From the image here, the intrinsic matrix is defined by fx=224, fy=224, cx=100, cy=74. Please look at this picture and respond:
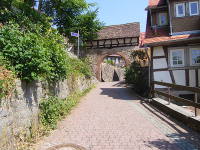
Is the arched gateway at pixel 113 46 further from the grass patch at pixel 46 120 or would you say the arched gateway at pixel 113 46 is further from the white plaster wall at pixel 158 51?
the grass patch at pixel 46 120

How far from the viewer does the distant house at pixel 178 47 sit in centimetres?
1205

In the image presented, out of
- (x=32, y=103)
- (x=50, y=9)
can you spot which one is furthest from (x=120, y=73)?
(x=32, y=103)

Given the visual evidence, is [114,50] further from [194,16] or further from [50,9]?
[194,16]

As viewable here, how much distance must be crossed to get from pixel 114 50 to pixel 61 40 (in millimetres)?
16556

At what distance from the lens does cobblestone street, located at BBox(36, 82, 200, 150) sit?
5.34 m

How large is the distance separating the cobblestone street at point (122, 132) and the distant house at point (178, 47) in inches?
166

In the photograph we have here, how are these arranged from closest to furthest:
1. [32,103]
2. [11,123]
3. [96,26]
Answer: [11,123] < [32,103] < [96,26]

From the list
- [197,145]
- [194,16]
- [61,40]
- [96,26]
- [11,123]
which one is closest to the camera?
[11,123]

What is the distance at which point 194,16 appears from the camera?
12445 millimetres

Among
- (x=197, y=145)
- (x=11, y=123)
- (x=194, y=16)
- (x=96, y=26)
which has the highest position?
(x=96, y=26)

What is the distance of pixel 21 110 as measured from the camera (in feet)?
17.3

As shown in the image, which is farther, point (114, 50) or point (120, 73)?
point (120, 73)

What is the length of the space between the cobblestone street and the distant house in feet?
13.9

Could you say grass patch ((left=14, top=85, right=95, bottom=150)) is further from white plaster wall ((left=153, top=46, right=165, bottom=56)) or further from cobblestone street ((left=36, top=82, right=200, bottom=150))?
white plaster wall ((left=153, top=46, right=165, bottom=56))
